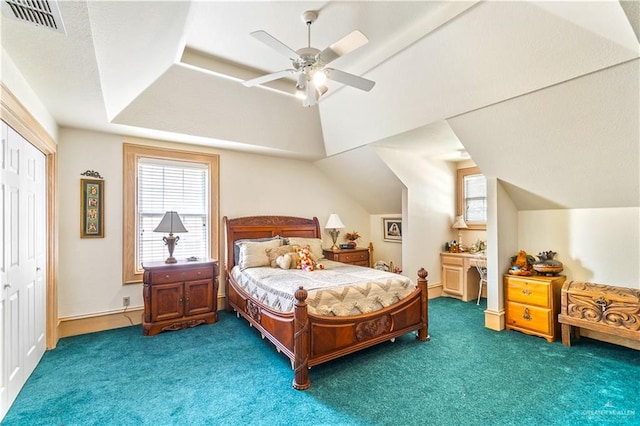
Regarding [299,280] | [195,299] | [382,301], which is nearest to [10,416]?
[195,299]

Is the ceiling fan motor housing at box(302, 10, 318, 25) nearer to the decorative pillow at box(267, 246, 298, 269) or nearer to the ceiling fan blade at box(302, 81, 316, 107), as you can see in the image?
the ceiling fan blade at box(302, 81, 316, 107)

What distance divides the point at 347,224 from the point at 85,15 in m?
4.92

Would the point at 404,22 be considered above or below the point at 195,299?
above

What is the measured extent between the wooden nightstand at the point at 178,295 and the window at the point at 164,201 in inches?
17.7

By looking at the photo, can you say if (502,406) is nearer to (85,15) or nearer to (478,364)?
(478,364)

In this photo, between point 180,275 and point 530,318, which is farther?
point 180,275

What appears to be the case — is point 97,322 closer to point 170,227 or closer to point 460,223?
point 170,227

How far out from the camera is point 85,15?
1760mm

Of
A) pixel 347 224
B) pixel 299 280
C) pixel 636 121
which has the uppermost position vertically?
pixel 636 121

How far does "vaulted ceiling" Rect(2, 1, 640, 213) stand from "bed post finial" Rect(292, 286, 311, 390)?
2369mm

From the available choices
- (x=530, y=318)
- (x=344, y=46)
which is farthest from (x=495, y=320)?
(x=344, y=46)

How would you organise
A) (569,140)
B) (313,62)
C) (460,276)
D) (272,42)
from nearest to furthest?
(272,42), (313,62), (569,140), (460,276)

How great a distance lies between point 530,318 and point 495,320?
37cm

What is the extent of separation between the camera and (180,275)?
380 centimetres
